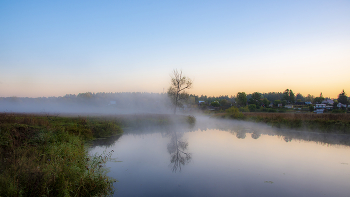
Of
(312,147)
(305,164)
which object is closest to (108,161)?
(305,164)

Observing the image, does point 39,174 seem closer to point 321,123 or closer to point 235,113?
point 321,123

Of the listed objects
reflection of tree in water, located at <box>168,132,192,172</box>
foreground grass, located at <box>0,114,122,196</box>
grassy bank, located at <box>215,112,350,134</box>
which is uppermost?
foreground grass, located at <box>0,114,122,196</box>

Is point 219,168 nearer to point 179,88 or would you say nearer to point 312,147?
point 312,147

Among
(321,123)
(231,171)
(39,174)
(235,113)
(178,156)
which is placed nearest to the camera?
(39,174)

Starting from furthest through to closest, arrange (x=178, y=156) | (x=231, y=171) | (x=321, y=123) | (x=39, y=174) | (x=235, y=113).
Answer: (x=235, y=113), (x=321, y=123), (x=178, y=156), (x=231, y=171), (x=39, y=174)

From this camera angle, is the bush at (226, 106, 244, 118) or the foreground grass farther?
the bush at (226, 106, 244, 118)

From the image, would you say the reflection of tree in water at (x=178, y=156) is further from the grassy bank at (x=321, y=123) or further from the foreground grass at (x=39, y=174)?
the grassy bank at (x=321, y=123)

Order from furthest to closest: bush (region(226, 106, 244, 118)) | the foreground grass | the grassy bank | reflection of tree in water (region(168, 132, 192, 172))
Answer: bush (region(226, 106, 244, 118)) < the grassy bank < reflection of tree in water (region(168, 132, 192, 172)) < the foreground grass

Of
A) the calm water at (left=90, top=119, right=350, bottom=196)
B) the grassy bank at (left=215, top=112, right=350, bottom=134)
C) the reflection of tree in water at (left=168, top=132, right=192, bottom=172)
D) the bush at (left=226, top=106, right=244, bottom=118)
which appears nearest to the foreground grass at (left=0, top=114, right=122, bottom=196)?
the calm water at (left=90, top=119, right=350, bottom=196)

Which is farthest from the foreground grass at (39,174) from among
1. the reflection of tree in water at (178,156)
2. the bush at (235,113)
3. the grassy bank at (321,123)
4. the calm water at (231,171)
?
the bush at (235,113)

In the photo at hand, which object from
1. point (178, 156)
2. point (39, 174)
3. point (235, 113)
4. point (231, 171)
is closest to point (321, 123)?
point (235, 113)

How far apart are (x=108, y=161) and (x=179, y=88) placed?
76.2 ft

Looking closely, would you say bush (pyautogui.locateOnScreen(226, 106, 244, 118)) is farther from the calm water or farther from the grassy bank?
the calm water

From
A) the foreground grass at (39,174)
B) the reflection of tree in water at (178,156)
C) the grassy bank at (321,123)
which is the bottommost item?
the reflection of tree in water at (178,156)
